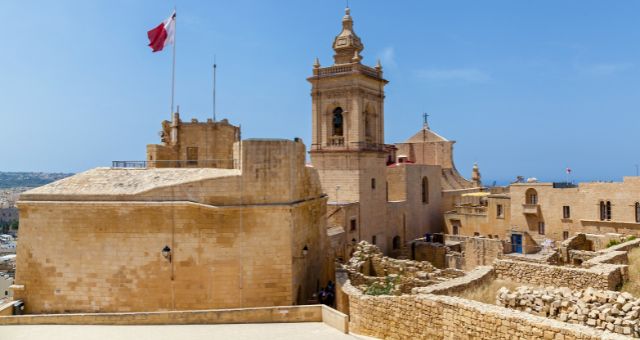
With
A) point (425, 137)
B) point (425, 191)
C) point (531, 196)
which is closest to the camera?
point (531, 196)

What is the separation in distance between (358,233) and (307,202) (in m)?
11.0

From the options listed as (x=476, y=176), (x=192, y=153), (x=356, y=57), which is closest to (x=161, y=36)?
(x=192, y=153)

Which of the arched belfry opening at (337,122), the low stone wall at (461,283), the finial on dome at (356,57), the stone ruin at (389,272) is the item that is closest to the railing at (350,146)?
the arched belfry opening at (337,122)

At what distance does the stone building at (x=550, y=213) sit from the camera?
2655cm

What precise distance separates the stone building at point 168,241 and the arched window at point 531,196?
→ 926 inches

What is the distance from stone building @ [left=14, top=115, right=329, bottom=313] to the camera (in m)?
12.5

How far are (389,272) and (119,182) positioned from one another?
9.57m

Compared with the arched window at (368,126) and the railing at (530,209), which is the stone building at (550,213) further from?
the arched window at (368,126)

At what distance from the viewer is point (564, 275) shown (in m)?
11.2

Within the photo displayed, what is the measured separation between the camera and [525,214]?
3086 centimetres

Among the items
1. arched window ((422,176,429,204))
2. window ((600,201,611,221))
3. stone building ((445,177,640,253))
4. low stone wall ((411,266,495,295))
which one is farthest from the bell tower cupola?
window ((600,201,611,221))

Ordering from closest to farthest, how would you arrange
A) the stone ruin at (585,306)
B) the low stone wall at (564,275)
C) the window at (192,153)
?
1. the stone ruin at (585,306)
2. the low stone wall at (564,275)
3. the window at (192,153)

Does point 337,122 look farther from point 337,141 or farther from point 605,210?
point 605,210

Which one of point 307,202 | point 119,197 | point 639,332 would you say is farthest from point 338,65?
point 639,332
